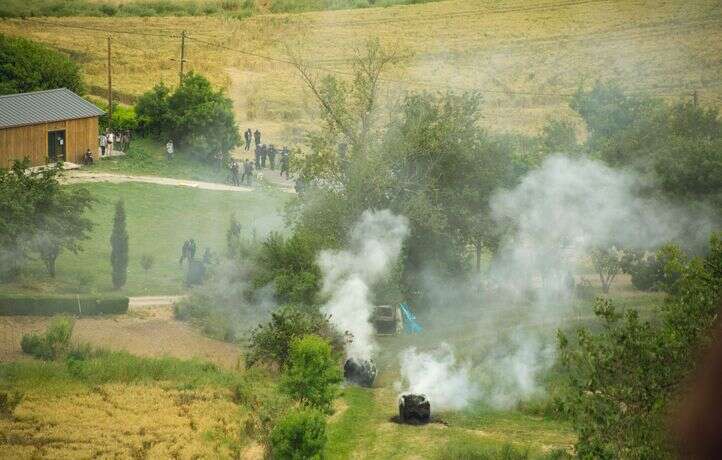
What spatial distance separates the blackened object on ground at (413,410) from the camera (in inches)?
841

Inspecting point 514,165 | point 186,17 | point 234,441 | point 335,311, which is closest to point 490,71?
point 186,17

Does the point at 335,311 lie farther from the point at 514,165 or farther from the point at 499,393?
the point at 514,165

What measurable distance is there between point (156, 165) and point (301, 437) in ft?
115

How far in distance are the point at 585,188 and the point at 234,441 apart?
707 inches

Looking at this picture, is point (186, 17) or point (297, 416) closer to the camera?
point (297, 416)

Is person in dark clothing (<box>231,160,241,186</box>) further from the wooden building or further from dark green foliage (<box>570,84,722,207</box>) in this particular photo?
dark green foliage (<box>570,84,722,207</box>)

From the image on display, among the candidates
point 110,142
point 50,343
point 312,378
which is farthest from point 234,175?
point 312,378

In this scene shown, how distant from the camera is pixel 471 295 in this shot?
111ft

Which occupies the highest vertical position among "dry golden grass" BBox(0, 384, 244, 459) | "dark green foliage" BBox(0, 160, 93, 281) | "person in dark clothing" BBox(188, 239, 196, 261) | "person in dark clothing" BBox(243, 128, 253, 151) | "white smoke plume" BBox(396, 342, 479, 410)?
"person in dark clothing" BBox(243, 128, 253, 151)

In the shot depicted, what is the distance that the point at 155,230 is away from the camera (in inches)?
1590

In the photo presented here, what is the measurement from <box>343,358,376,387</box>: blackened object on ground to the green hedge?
27.8ft

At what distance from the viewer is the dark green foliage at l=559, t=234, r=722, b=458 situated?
43.3 feet

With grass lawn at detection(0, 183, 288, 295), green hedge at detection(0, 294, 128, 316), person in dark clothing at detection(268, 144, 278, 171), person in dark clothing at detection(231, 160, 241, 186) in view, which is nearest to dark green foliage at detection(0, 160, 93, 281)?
grass lawn at detection(0, 183, 288, 295)

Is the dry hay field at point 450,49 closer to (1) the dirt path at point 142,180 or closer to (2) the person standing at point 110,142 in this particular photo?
(2) the person standing at point 110,142
